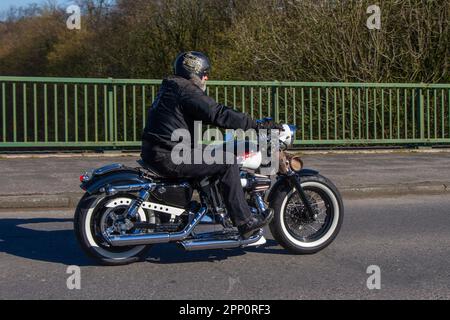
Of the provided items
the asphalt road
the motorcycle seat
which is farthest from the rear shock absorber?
the asphalt road

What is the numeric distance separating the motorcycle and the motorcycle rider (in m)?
0.12

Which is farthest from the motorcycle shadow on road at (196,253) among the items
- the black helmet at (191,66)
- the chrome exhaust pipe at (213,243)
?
the black helmet at (191,66)

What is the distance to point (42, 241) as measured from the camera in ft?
23.4

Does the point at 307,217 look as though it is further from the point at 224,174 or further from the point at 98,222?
the point at 98,222

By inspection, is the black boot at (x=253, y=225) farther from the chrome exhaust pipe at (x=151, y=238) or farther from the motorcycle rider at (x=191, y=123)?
the chrome exhaust pipe at (x=151, y=238)

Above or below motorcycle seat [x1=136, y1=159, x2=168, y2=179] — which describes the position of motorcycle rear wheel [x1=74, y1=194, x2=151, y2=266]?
below

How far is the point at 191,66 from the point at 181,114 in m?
0.44

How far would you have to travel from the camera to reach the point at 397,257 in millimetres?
6434

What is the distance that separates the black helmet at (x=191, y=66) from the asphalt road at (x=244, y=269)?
1.69 metres

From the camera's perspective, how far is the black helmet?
603cm

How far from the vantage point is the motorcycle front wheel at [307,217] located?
6359mm

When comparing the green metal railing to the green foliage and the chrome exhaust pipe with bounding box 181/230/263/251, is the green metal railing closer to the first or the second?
the green foliage
